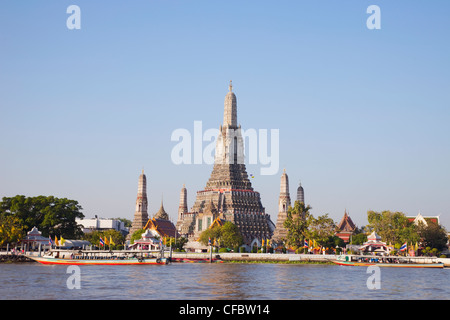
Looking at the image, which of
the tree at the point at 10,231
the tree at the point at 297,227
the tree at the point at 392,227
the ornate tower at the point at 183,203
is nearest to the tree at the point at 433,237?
the tree at the point at 392,227

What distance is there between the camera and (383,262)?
331 feet

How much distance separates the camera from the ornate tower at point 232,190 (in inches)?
5630

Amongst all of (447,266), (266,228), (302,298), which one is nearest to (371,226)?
(447,266)

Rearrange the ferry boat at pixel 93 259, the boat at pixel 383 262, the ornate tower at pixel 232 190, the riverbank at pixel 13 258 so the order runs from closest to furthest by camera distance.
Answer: the ferry boat at pixel 93 259 → the boat at pixel 383 262 → the riverbank at pixel 13 258 → the ornate tower at pixel 232 190

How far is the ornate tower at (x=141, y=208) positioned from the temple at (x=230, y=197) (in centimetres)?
998

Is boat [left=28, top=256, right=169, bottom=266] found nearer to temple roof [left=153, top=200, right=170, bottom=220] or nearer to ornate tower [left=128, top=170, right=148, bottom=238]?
ornate tower [left=128, top=170, right=148, bottom=238]

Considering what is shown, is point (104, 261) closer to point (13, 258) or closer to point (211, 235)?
point (13, 258)

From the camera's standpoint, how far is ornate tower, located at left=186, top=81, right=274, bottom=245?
143 m

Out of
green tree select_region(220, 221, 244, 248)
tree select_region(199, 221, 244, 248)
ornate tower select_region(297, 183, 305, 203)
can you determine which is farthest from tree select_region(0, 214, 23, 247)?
ornate tower select_region(297, 183, 305, 203)

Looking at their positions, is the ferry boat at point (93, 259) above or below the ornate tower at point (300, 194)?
below

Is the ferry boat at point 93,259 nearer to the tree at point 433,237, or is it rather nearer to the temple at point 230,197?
the temple at point 230,197

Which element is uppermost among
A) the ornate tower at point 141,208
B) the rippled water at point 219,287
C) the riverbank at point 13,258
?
the ornate tower at point 141,208

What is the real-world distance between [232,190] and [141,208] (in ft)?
81.2
